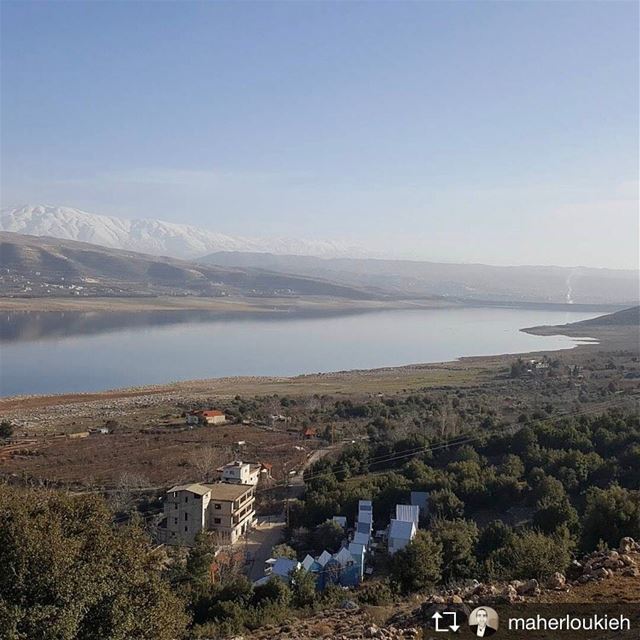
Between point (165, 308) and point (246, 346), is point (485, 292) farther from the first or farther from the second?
point (246, 346)

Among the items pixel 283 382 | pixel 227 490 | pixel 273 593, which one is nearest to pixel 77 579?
pixel 273 593

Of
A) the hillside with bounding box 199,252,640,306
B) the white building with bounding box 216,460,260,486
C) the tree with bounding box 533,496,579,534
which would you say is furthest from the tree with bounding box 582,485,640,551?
the hillside with bounding box 199,252,640,306

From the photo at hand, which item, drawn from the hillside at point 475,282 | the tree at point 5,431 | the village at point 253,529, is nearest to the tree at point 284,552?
the village at point 253,529

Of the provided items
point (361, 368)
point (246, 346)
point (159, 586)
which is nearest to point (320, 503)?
point (159, 586)

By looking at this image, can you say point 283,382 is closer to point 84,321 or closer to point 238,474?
point 238,474

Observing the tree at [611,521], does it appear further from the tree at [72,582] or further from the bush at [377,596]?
the tree at [72,582]

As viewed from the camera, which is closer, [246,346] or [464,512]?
[464,512]

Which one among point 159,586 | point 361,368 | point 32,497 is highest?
point 32,497

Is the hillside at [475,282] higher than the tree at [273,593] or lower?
higher
